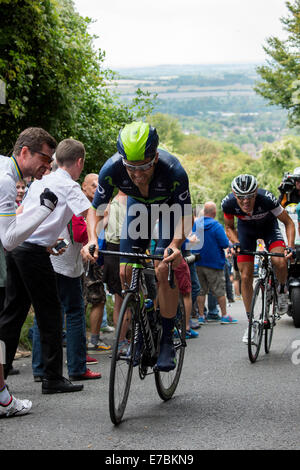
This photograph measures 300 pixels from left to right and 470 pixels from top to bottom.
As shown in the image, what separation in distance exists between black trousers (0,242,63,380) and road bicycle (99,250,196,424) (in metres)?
0.96

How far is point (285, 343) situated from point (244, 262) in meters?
1.47

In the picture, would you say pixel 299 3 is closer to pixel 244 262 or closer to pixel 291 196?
pixel 291 196

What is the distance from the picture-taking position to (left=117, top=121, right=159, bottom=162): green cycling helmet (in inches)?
209

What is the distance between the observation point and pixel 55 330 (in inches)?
255

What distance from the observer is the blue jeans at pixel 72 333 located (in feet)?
23.4

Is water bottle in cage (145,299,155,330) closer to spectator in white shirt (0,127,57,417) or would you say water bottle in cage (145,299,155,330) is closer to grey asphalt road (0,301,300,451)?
grey asphalt road (0,301,300,451)

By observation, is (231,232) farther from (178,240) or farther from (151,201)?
(178,240)

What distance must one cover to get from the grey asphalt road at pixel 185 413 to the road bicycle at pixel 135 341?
17 centimetres

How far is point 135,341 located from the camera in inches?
220

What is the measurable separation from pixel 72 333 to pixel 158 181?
2.13 metres

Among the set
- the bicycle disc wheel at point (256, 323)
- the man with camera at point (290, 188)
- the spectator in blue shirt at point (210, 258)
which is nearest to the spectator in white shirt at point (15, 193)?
the bicycle disc wheel at point (256, 323)

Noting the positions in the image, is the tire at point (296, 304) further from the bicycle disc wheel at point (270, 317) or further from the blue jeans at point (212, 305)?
the bicycle disc wheel at point (270, 317)
